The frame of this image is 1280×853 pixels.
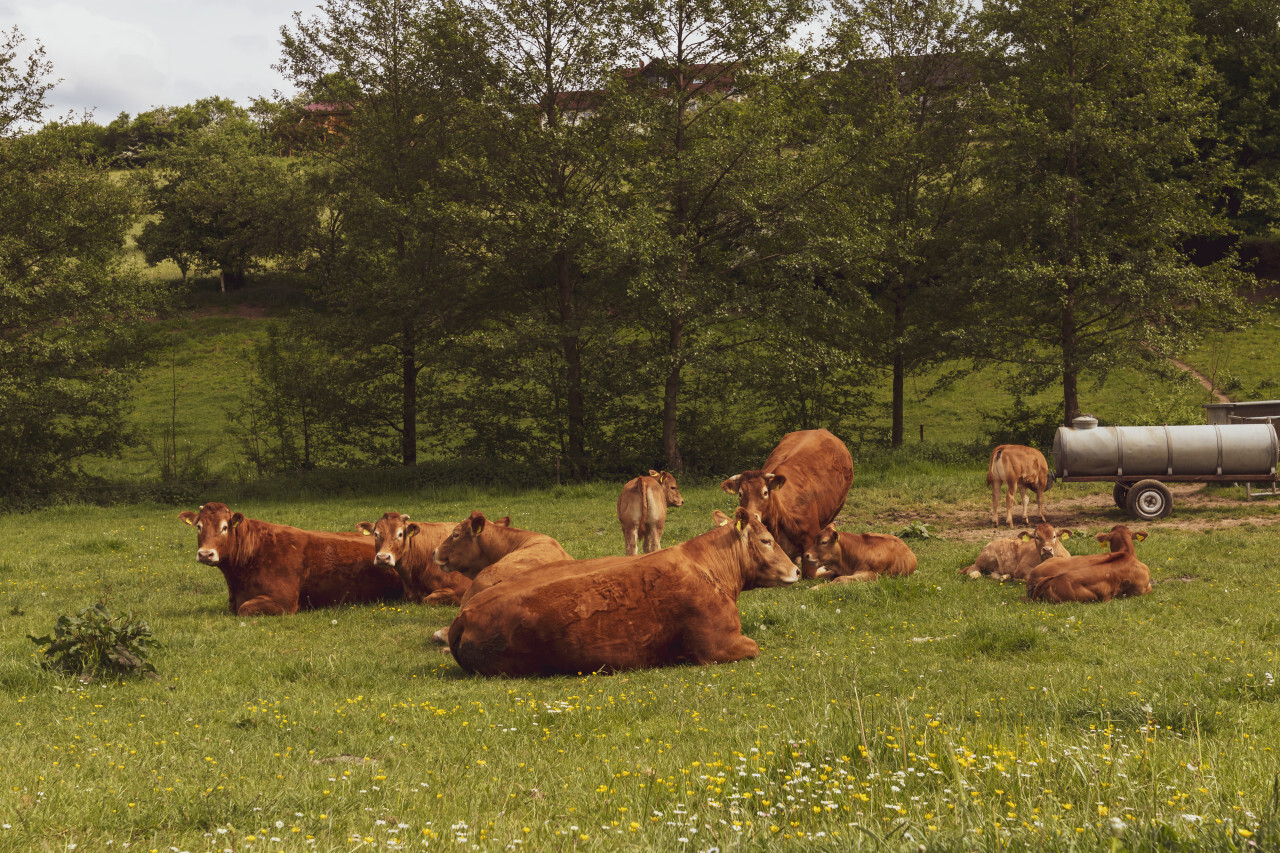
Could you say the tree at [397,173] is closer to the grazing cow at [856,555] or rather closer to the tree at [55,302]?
the tree at [55,302]

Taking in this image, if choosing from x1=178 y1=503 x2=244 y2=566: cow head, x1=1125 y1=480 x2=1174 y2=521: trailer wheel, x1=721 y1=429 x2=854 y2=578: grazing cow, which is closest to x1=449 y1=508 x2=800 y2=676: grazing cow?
x1=721 y1=429 x2=854 y2=578: grazing cow

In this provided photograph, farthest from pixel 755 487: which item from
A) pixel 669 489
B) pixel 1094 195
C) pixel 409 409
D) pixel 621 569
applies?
pixel 1094 195

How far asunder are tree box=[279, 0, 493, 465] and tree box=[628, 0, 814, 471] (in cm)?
505

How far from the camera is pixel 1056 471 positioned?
1803 centimetres

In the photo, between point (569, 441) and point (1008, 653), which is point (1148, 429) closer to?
point (1008, 653)

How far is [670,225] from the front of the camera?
26469 mm

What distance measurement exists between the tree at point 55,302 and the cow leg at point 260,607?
17.6m

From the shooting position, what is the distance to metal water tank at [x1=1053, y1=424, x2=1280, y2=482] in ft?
57.3

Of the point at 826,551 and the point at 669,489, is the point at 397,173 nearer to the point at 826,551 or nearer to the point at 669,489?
the point at 669,489

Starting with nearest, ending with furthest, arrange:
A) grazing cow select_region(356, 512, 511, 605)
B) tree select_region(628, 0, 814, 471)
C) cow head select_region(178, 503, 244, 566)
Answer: cow head select_region(178, 503, 244, 566), grazing cow select_region(356, 512, 511, 605), tree select_region(628, 0, 814, 471)

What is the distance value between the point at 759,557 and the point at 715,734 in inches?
140

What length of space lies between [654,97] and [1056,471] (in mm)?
14444

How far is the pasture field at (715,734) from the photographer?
4.25m

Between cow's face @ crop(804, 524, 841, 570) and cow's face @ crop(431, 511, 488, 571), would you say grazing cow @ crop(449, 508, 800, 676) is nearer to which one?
cow's face @ crop(431, 511, 488, 571)
